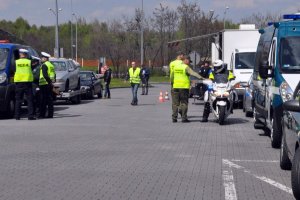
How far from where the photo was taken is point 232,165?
11.4 m

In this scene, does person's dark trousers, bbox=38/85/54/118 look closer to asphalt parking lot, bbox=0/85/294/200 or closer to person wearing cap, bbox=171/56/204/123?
asphalt parking lot, bbox=0/85/294/200

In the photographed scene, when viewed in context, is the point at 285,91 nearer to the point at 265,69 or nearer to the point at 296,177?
the point at 265,69

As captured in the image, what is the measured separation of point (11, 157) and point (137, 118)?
29.8ft

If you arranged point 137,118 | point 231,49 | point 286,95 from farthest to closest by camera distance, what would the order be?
point 231,49, point 137,118, point 286,95

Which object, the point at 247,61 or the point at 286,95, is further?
the point at 247,61

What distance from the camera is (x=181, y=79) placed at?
1941 centimetres

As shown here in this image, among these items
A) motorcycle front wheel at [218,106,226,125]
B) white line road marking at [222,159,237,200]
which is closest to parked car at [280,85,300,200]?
white line road marking at [222,159,237,200]

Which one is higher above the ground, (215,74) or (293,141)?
(215,74)

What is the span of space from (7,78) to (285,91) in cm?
990

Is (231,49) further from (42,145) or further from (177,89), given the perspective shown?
(42,145)

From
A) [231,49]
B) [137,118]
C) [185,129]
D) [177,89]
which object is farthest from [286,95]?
[231,49]

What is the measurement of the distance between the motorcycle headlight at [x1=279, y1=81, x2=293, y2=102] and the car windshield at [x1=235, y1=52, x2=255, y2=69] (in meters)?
13.7

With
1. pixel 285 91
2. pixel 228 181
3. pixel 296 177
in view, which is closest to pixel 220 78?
pixel 285 91

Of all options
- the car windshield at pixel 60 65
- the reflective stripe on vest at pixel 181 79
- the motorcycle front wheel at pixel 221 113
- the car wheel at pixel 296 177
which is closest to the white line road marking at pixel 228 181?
the car wheel at pixel 296 177
